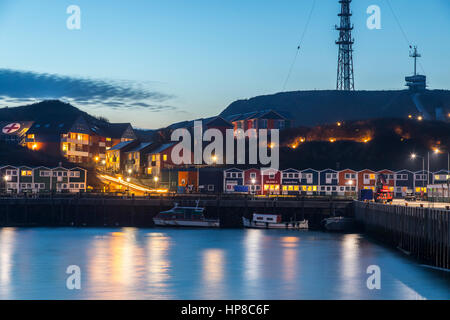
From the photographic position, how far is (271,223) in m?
102

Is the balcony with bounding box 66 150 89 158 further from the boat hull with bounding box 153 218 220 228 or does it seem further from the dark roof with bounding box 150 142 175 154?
the boat hull with bounding box 153 218 220 228

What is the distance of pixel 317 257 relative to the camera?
69.2m

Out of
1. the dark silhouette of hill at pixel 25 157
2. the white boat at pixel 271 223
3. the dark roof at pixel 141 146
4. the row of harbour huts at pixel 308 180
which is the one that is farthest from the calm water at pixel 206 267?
Answer: the dark roof at pixel 141 146

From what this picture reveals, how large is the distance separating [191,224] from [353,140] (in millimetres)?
93589

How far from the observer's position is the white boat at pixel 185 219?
102438 millimetres

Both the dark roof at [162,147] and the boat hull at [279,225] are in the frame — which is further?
the dark roof at [162,147]

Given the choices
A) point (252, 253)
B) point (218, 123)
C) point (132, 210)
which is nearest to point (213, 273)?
point (252, 253)

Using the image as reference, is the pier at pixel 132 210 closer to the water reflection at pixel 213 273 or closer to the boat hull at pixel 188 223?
the boat hull at pixel 188 223

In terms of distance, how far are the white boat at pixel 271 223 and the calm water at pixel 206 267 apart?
824 centimetres

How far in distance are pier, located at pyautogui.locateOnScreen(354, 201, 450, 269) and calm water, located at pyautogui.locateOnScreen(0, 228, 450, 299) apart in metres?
1.48

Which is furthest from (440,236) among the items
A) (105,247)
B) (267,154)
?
(267,154)

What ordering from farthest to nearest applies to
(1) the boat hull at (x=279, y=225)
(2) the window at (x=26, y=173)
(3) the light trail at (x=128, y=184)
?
(3) the light trail at (x=128, y=184) < (2) the window at (x=26, y=173) < (1) the boat hull at (x=279, y=225)

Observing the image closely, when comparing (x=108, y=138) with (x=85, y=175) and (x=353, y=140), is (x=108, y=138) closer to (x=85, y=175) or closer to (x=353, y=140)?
(x=85, y=175)

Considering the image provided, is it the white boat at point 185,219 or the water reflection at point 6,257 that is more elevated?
the white boat at point 185,219
